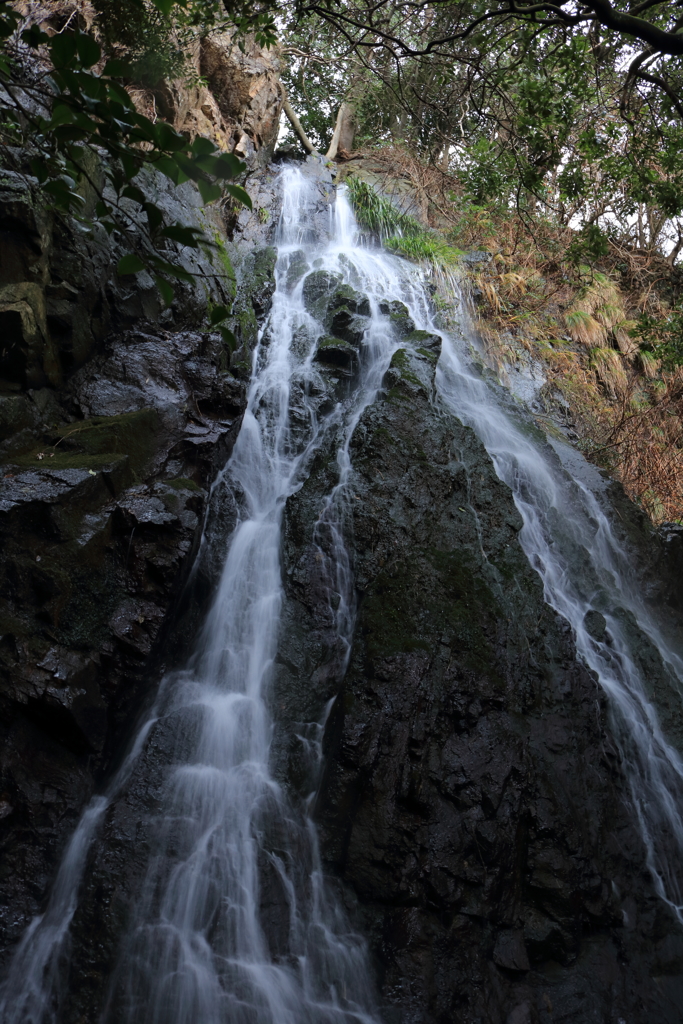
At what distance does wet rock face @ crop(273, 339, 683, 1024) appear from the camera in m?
4.05

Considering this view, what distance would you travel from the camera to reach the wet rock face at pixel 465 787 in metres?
4.05

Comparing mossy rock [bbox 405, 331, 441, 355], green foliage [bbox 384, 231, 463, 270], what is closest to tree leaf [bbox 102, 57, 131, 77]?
mossy rock [bbox 405, 331, 441, 355]

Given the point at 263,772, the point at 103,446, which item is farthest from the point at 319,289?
the point at 263,772

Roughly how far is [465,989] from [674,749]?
2.73 metres

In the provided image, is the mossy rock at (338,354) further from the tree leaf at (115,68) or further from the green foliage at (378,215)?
the tree leaf at (115,68)

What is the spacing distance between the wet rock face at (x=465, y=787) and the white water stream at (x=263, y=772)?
0.20 meters

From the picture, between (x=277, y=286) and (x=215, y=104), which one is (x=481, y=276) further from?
(x=215, y=104)

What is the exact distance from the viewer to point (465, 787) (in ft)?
14.9

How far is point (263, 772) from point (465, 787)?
1520 millimetres

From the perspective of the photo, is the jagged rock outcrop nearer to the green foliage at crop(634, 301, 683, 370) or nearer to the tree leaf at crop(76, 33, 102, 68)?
the tree leaf at crop(76, 33, 102, 68)

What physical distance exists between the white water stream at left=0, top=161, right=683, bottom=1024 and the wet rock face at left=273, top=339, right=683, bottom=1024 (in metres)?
0.20

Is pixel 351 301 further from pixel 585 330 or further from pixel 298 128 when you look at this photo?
pixel 298 128

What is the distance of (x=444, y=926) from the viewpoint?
4117mm

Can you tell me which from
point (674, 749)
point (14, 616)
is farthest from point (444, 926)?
point (14, 616)
